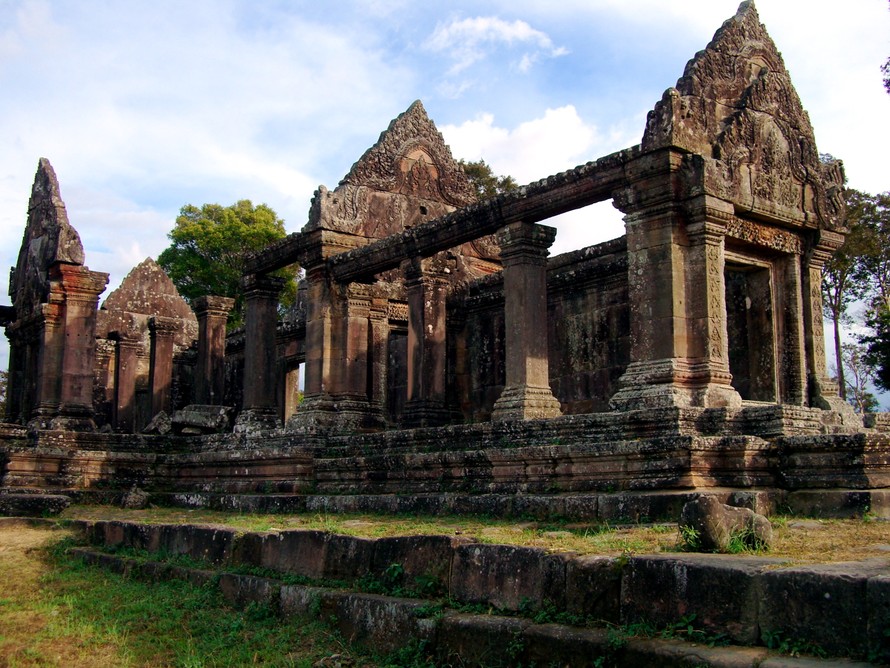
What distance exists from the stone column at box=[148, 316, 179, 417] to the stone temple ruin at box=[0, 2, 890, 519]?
1.60m

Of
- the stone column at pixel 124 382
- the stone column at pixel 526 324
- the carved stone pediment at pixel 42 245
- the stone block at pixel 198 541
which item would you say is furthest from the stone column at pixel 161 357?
the stone block at pixel 198 541

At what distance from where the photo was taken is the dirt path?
20.8 ft

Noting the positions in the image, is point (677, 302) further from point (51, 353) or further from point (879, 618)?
point (51, 353)

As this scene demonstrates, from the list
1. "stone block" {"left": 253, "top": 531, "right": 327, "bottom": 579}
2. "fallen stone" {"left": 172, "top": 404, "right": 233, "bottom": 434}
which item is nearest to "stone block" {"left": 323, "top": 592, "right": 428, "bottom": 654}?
"stone block" {"left": 253, "top": 531, "right": 327, "bottom": 579}

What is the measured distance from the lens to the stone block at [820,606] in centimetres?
396

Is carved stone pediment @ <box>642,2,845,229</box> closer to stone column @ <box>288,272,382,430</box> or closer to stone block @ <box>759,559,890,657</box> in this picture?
stone column @ <box>288,272,382,430</box>

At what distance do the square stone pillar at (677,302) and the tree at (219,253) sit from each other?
84.3 ft

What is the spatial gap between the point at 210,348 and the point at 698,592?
16784 mm

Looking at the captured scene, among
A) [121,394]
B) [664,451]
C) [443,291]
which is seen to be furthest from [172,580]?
[121,394]

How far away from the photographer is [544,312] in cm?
1170

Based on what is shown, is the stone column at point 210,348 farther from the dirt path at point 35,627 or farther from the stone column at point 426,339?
the dirt path at point 35,627

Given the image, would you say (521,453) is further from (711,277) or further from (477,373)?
(477,373)

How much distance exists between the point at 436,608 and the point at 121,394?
17596 millimetres

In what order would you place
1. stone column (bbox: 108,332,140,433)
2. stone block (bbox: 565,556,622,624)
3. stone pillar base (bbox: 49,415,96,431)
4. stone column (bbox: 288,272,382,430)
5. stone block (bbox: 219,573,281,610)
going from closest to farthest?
stone block (bbox: 565,556,622,624)
stone block (bbox: 219,573,281,610)
stone column (bbox: 288,272,382,430)
stone pillar base (bbox: 49,415,96,431)
stone column (bbox: 108,332,140,433)
